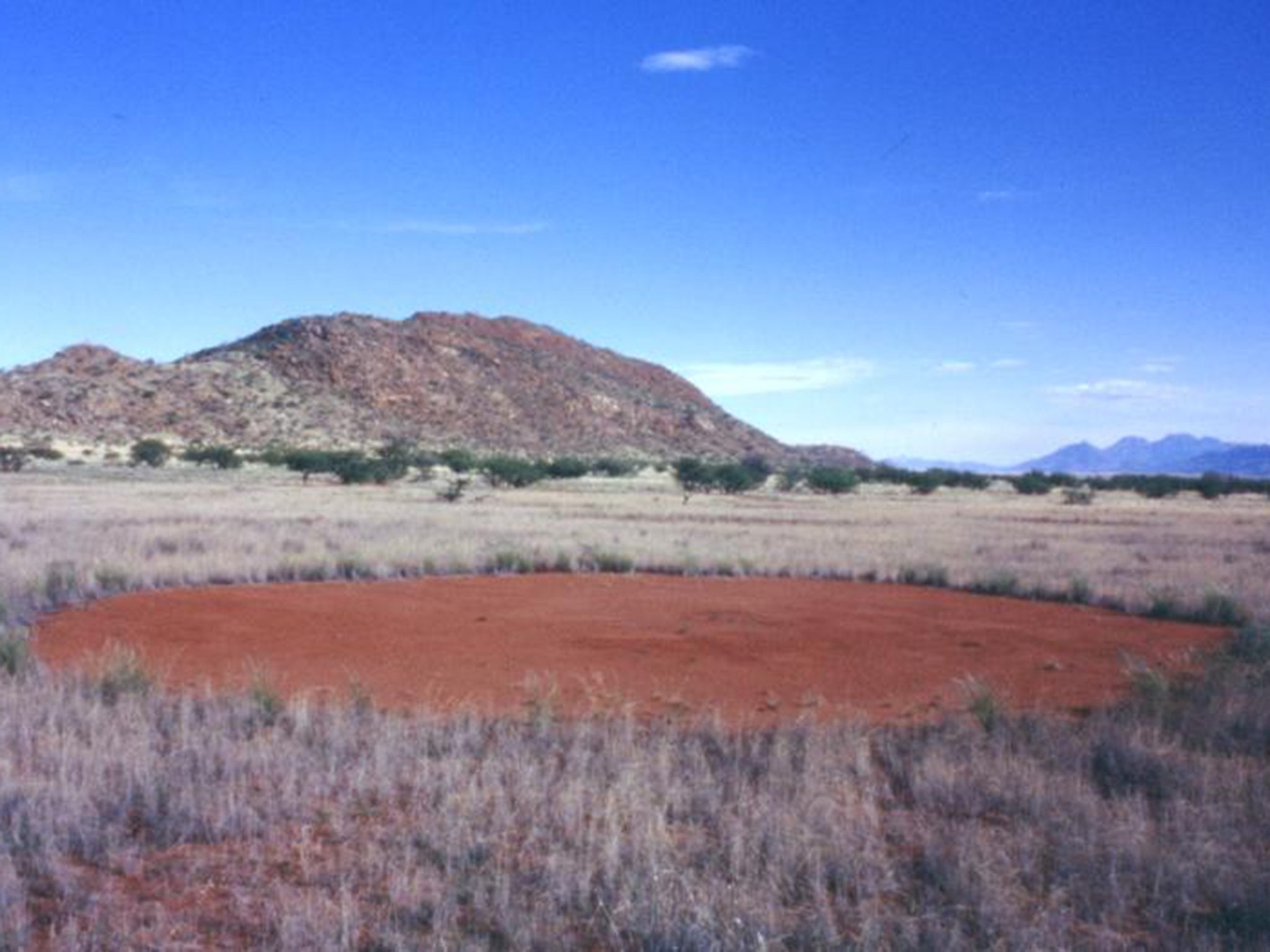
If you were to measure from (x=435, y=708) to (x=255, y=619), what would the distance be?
6609mm

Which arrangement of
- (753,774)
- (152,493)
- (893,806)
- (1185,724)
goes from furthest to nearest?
1. (152,493)
2. (1185,724)
3. (753,774)
4. (893,806)

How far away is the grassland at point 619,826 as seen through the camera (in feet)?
18.3

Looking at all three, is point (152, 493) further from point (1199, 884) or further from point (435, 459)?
point (1199, 884)

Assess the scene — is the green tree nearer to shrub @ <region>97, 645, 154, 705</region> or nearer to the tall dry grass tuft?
shrub @ <region>97, 645, 154, 705</region>

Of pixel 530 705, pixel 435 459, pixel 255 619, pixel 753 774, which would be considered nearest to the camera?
pixel 753 774

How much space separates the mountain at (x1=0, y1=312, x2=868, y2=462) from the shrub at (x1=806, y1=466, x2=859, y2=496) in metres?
37.6

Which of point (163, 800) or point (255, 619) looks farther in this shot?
point (255, 619)

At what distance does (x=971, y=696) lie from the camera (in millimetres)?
11039

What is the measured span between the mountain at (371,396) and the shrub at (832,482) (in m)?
37.6

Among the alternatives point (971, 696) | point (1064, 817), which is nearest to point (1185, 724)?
point (971, 696)

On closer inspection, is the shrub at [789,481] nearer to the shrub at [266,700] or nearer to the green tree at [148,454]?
the green tree at [148,454]

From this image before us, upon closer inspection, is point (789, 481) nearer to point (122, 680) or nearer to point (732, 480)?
point (732, 480)

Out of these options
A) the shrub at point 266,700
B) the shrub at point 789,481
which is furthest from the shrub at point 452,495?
the shrub at point 266,700

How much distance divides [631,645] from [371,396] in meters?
90.4
